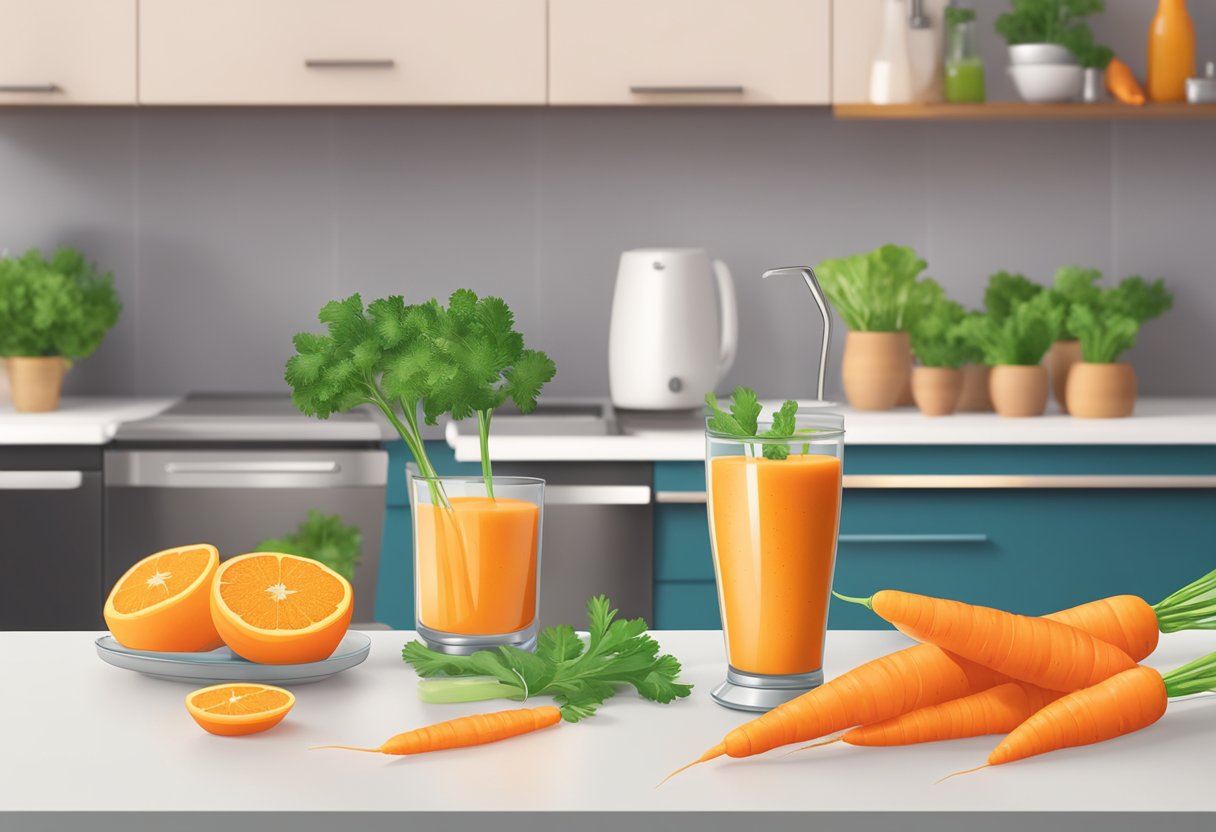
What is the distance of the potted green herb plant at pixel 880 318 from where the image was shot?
2.58 meters

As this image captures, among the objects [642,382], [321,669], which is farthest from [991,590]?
[321,669]

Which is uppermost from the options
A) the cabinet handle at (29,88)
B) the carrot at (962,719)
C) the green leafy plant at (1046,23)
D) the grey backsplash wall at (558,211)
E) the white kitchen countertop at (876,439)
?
the green leafy plant at (1046,23)

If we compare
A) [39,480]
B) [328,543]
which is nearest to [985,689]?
[328,543]

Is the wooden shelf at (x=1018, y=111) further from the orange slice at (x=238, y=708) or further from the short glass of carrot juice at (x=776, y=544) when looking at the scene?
the orange slice at (x=238, y=708)

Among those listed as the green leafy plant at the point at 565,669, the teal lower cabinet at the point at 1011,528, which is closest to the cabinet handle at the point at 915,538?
the teal lower cabinet at the point at 1011,528

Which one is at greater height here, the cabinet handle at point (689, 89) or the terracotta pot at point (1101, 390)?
the cabinet handle at point (689, 89)

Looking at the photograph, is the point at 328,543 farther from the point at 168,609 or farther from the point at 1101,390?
the point at 1101,390

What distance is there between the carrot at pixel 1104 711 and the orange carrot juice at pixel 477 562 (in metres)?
0.35

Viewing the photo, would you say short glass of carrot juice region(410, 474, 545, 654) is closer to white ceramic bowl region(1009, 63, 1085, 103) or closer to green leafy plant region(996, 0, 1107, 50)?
white ceramic bowl region(1009, 63, 1085, 103)

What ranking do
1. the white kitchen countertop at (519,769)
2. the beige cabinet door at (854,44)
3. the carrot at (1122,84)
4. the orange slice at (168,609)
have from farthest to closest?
the carrot at (1122,84) → the beige cabinet door at (854,44) → the orange slice at (168,609) → the white kitchen countertop at (519,769)

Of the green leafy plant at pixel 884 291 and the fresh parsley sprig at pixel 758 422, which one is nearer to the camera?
the fresh parsley sprig at pixel 758 422

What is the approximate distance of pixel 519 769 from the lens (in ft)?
2.43

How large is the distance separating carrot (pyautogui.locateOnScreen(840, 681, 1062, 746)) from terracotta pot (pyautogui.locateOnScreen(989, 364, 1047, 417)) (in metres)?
1.66

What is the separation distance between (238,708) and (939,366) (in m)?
1.89
